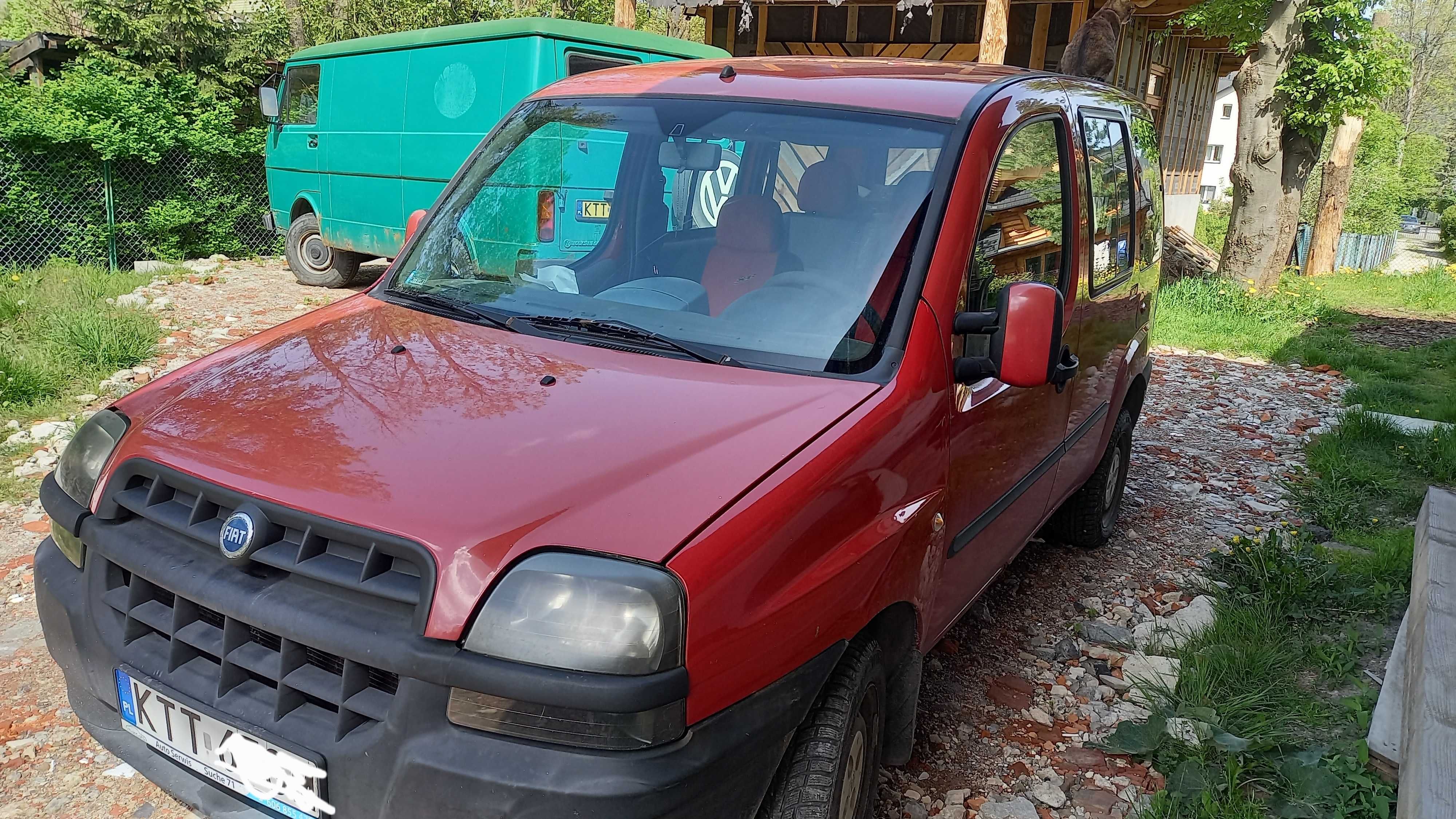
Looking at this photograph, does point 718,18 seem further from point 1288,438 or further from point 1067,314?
point 1067,314

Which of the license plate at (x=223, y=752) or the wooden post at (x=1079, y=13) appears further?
the wooden post at (x=1079, y=13)

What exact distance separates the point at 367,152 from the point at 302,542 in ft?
27.8

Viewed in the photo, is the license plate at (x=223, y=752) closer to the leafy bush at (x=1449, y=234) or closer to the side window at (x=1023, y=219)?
the side window at (x=1023, y=219)

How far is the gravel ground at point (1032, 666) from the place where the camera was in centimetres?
281

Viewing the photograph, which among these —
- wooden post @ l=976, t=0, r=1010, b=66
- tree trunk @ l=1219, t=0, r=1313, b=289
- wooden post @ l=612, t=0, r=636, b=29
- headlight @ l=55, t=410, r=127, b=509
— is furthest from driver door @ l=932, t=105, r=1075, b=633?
wooden post @ l=612, t=0, r=636, b=29

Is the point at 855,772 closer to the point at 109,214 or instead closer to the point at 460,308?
the point at 460,308

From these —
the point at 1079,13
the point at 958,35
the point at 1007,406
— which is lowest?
the point at 1007,406

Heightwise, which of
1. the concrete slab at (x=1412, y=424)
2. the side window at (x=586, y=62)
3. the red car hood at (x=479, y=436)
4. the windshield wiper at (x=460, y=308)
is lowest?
the concrete slab at (x=1412, y=424)

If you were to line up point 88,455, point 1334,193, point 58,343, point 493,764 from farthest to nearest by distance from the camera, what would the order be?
point 1334,193 < point 58,343 < point 88,455 < point 493,764

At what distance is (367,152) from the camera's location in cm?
947

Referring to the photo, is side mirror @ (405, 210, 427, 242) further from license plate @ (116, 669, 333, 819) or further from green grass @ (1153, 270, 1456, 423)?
green grass @ (1153, 270, 1456, 423)

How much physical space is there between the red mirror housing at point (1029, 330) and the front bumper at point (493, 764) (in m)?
0.88

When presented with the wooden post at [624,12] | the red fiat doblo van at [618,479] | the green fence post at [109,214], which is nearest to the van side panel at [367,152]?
the green fence post at [109,214]

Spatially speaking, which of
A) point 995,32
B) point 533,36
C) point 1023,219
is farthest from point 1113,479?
point 995,32
